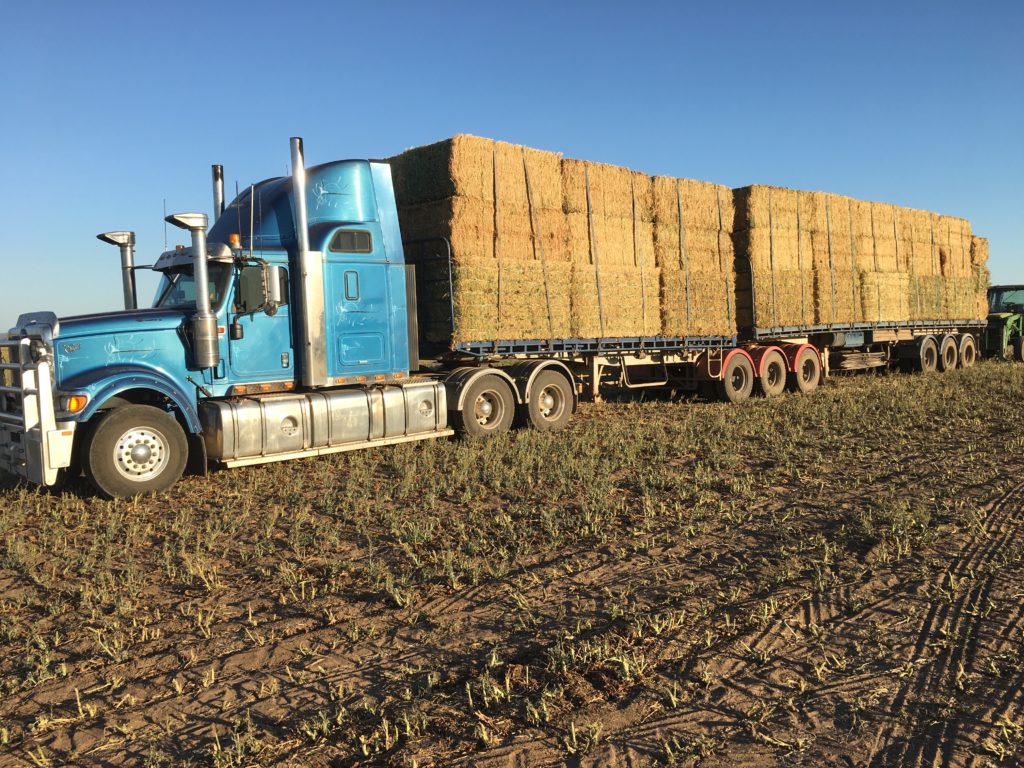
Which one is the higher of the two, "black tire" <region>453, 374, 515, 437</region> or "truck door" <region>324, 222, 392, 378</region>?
"truck door" <region>324, 222, 392, 378</region>

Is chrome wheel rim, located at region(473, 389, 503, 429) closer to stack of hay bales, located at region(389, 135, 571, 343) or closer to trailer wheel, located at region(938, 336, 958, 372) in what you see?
stack of hay bales, located at region(389, 135, 571, 343)

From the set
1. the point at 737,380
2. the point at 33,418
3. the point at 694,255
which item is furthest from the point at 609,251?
the point at 33,418

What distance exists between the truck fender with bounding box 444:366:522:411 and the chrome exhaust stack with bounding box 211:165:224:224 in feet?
13.1

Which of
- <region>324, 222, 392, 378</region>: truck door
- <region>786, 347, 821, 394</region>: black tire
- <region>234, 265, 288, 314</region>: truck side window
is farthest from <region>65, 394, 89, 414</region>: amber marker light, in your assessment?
<region>786, 347, 821, 394</region>: black tire

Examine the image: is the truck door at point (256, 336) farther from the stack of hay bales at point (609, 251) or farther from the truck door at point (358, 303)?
the stack of hay bales at point (609, 251)

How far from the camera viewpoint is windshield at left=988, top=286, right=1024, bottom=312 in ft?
91.2

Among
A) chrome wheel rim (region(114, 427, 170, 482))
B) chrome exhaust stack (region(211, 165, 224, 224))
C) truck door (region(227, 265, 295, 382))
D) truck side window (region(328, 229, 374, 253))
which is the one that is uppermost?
chrome exhaust stack (region(211, 165, 224, 224))

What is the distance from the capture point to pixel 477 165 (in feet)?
37.7

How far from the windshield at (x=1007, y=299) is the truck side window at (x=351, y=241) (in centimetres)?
2581

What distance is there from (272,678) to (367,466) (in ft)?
19.1

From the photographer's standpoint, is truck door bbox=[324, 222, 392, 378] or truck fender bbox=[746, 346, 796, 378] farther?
truck fender bbox=[746, 346, 796, 378]

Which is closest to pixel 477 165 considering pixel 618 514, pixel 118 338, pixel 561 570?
pixel 118 338

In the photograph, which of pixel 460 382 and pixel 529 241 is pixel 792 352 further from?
pixel 460 382

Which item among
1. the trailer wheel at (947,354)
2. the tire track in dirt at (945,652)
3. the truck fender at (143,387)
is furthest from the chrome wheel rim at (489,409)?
the trailer wheel at (947,354)
